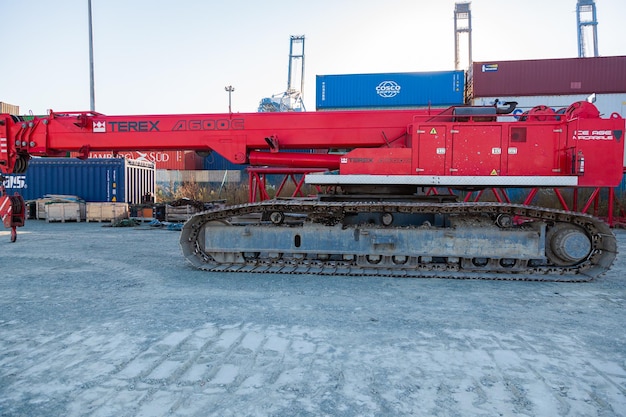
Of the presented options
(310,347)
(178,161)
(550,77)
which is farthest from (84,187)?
(550,77)

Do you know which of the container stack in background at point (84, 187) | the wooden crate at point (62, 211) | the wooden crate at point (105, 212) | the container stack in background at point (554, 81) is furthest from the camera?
the container stack in background at point (554, 81)

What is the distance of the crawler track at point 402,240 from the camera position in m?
5.92

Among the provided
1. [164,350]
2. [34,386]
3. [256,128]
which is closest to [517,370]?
[164,350]

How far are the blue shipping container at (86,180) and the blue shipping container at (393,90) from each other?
441 inches

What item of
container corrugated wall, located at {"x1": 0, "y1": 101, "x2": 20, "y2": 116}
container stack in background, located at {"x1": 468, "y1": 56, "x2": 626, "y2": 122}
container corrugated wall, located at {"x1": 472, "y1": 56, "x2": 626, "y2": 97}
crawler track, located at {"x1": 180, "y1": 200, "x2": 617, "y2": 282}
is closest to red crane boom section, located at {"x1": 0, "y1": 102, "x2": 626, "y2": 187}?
crawler track, located at {"x1": 180, "y1": 200, "x2": 617, "y2": 282}

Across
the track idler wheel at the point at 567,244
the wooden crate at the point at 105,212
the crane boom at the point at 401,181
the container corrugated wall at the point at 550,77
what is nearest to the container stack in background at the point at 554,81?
the container corrugated wall at the point at 550,77

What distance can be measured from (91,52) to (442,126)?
66.5 feet

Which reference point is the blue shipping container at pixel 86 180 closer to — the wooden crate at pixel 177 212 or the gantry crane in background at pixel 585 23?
the wooden crate at pixel 177 212

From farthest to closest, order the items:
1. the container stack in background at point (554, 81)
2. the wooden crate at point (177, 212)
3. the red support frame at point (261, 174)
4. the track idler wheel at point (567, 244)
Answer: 1. the container stack in background at point (554, 81)
2. the wooden crate at point (177, 212)
3. the red support frame at point (261, 174)
4. the track idler wheel at point (567, 244)

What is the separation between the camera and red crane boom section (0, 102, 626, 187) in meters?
5.88

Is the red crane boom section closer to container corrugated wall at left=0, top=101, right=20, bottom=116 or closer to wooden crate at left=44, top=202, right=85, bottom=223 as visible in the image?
wooden crate at left=44, top=202, right=85, bottom=223

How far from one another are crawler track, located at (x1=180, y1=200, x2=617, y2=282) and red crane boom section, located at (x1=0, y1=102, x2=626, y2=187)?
630 mm

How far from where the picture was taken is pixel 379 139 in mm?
6672

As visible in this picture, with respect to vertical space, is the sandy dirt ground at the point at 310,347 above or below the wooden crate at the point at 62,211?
below
